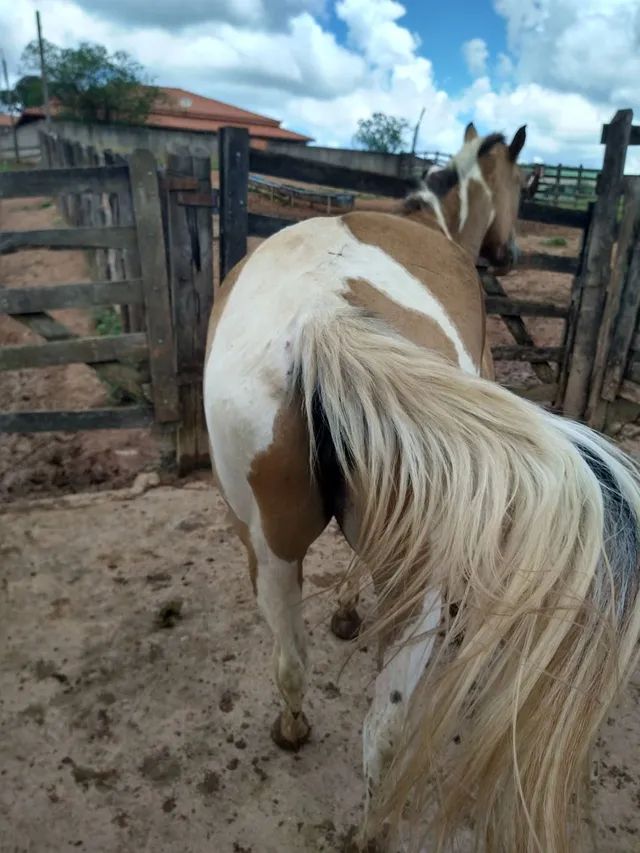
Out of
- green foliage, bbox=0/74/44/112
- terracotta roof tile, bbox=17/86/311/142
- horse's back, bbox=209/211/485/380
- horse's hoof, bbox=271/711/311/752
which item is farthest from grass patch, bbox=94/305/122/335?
green foliage, bbox=0/74/44/112

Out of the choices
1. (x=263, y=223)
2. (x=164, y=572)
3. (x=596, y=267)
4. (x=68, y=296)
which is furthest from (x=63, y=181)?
(x=596, y=267)

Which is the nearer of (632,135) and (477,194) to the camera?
(477,194)

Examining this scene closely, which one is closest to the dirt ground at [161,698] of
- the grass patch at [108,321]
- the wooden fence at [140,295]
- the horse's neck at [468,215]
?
the wooden fence at [140,295]

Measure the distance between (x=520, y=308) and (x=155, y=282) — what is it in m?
2.67

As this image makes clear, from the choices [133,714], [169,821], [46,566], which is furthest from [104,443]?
[169,821]

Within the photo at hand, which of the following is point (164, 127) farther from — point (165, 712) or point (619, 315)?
point (165, 712)

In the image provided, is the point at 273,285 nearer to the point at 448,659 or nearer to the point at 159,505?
the point at 448,659

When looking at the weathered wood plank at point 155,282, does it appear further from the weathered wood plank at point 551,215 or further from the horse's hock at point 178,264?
the weathered wood plank at point 551,215

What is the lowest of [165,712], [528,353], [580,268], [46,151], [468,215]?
[165,712]

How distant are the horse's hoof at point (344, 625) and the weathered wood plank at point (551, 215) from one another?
2.92 metres

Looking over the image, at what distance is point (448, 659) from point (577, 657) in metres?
0.23

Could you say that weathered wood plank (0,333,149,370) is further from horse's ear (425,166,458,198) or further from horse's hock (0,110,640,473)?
horse's ear (425,166,458,198)

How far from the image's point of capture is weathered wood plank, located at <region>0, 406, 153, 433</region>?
3424 millimetres

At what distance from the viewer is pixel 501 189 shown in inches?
133
